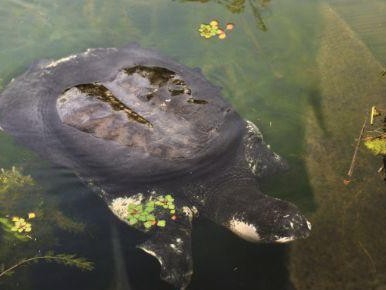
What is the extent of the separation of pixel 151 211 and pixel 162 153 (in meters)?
0.67

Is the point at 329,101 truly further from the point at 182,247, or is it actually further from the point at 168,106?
the point at 182,247

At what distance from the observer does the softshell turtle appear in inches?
162

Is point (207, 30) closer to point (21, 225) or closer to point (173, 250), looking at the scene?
point (173, 250)

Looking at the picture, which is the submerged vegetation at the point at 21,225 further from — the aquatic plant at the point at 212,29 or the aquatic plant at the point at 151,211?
the aquatic plant at the point at 212,29

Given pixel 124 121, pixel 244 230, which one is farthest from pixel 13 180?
pixel 244 230

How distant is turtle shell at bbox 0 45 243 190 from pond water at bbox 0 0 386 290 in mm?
426

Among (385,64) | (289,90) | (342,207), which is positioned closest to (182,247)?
(342,207)

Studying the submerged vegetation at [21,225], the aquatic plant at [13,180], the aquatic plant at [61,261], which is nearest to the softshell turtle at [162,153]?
the aquatic plant at [13,180]

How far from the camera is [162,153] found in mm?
4375

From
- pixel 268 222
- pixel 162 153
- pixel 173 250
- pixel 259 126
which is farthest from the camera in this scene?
pixel 259 126

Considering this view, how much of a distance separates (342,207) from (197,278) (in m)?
1.88

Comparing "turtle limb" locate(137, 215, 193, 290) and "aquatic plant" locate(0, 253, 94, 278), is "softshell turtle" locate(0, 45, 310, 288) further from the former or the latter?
"aquatic plant" locate(0, 253, 94, 278)

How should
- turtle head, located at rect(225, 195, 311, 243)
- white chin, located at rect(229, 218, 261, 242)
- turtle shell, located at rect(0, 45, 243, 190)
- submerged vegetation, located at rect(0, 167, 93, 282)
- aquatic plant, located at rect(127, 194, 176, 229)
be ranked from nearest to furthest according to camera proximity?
1. turtle head, located at rect(225, 195, 311, 243)
2. white chin, located at rect(229, 218, 261, 242)
3. submerged vegetation, located at rect(0, 167, 93, 282)
4. aquatic plant, located at rect(127, 194, 176, 229)
5. turtle shell, located at rect(0, 45, 243, 190)

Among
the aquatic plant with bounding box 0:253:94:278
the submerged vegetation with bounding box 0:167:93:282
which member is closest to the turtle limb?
the aquatic plant with bounding box 0:253:94:278
